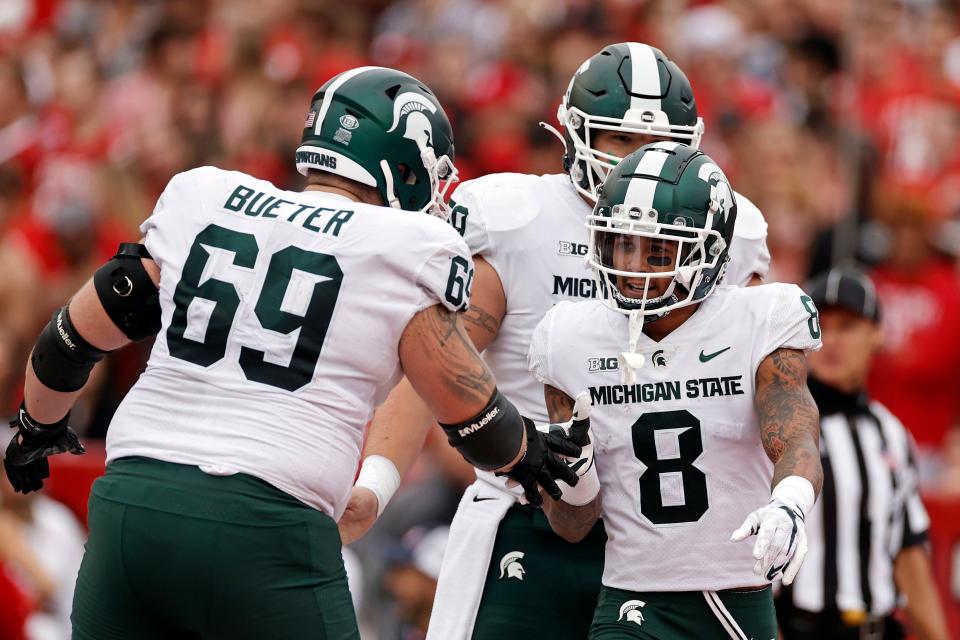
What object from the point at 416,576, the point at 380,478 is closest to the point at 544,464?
the point at 380,478

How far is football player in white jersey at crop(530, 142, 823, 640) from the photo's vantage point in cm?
401

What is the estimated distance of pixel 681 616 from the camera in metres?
→ 4.04

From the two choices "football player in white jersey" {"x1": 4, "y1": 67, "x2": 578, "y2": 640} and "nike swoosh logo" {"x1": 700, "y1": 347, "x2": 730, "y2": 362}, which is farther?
"nike swoosh logo" {"x1": 700, "y1": 347, "x2": 730, "y2": 362}

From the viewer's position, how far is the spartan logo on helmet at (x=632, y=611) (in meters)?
4.03

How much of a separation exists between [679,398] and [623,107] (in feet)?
3.07

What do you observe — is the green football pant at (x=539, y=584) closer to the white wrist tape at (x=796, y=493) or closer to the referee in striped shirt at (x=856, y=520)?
the white wrist tape at (x=796, y=493)

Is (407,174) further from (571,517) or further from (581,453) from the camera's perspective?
(571,517)

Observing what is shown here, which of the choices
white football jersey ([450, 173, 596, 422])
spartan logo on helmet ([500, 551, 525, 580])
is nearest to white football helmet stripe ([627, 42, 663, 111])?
white football jersey ([450, 173, 596, 422])

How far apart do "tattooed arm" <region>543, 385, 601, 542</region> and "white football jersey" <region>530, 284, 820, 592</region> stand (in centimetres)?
6

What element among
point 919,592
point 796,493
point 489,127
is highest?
point 489,127

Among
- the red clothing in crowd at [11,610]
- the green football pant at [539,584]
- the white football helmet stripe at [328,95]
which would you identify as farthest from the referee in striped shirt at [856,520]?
the red clothing in crowd at [11,610]

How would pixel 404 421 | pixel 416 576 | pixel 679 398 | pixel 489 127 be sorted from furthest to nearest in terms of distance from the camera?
pixel 489 127, pixel 416 576, pixel 404 421, pixel 679 398

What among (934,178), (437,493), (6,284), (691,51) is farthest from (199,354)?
(691,51)

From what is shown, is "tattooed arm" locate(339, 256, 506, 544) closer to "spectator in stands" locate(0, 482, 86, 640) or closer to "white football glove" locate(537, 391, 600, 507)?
"white football glove" locate(537, 391, 600, 507)
